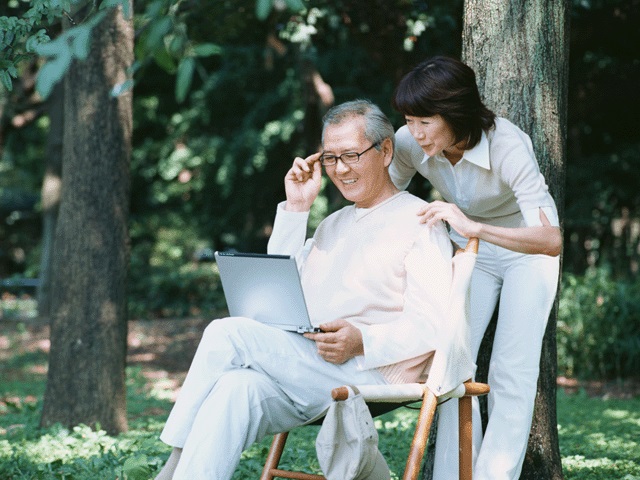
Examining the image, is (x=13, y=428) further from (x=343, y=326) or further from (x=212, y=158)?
(x=212, y=158)

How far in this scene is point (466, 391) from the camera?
3.19 m

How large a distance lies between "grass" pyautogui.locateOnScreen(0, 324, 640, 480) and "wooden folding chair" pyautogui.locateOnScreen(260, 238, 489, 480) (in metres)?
1.13

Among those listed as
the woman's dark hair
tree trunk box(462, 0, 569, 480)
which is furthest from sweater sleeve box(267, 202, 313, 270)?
tree trunk box(462, 0, 569, 480)

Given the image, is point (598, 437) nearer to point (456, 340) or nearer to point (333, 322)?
point (456, 340)

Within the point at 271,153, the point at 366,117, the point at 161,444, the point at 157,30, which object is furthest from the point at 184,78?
the point at 271,153

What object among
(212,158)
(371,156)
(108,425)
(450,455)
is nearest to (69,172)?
(108,425)

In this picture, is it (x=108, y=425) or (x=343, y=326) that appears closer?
(x=343, y=326)

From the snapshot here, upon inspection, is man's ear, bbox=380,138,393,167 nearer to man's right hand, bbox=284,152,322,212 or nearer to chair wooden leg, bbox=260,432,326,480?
man's right hand, bbox=284,152,322,212

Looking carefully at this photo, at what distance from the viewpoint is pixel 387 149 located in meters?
3.53

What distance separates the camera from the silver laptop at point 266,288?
124 inches

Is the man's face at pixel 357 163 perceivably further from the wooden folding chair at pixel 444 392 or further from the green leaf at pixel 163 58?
the green leaf at pixel 163 58

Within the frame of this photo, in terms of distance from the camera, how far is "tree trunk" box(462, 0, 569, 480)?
153 inches

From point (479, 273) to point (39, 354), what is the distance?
8.74 metres

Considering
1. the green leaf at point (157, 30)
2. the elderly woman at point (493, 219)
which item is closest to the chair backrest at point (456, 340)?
the elderly woman at point (493, 219)
